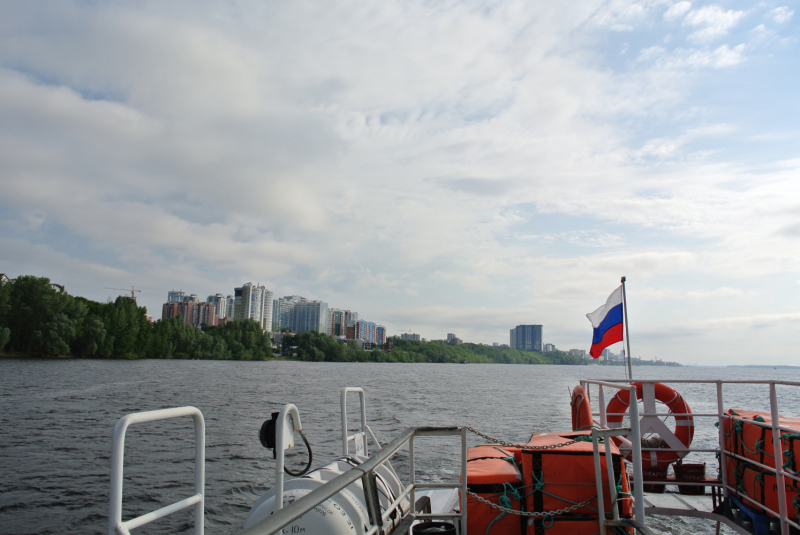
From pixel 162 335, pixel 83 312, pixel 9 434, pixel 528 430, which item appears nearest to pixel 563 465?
pixel 528 430

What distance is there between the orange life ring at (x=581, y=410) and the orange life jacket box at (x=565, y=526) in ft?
7.02

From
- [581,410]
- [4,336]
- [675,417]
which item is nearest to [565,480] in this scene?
[581,410]

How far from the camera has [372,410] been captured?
27.2 meters

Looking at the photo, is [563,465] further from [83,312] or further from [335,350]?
[335,350]

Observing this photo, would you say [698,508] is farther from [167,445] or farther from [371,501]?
[167,445]

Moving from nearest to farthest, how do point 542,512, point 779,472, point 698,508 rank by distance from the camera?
1. point 542,512
2. point 779,472
3. point 698,508

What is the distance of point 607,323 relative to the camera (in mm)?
9930

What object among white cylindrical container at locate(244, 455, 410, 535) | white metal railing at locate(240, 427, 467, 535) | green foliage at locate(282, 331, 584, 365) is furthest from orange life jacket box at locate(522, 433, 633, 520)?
green foliage at locate(282, 331, 584, 365)

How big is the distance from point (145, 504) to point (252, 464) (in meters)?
Answer: 3.79

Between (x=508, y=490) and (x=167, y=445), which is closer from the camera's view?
(x=508, y=490)

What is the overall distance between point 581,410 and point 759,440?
6.13 feet

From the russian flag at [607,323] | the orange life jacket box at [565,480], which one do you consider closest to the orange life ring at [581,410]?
the orange life jacket box at [565,480]

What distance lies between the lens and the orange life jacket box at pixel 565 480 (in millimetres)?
4086

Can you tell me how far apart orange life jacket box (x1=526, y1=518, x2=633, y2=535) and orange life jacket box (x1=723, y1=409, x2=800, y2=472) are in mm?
2192
